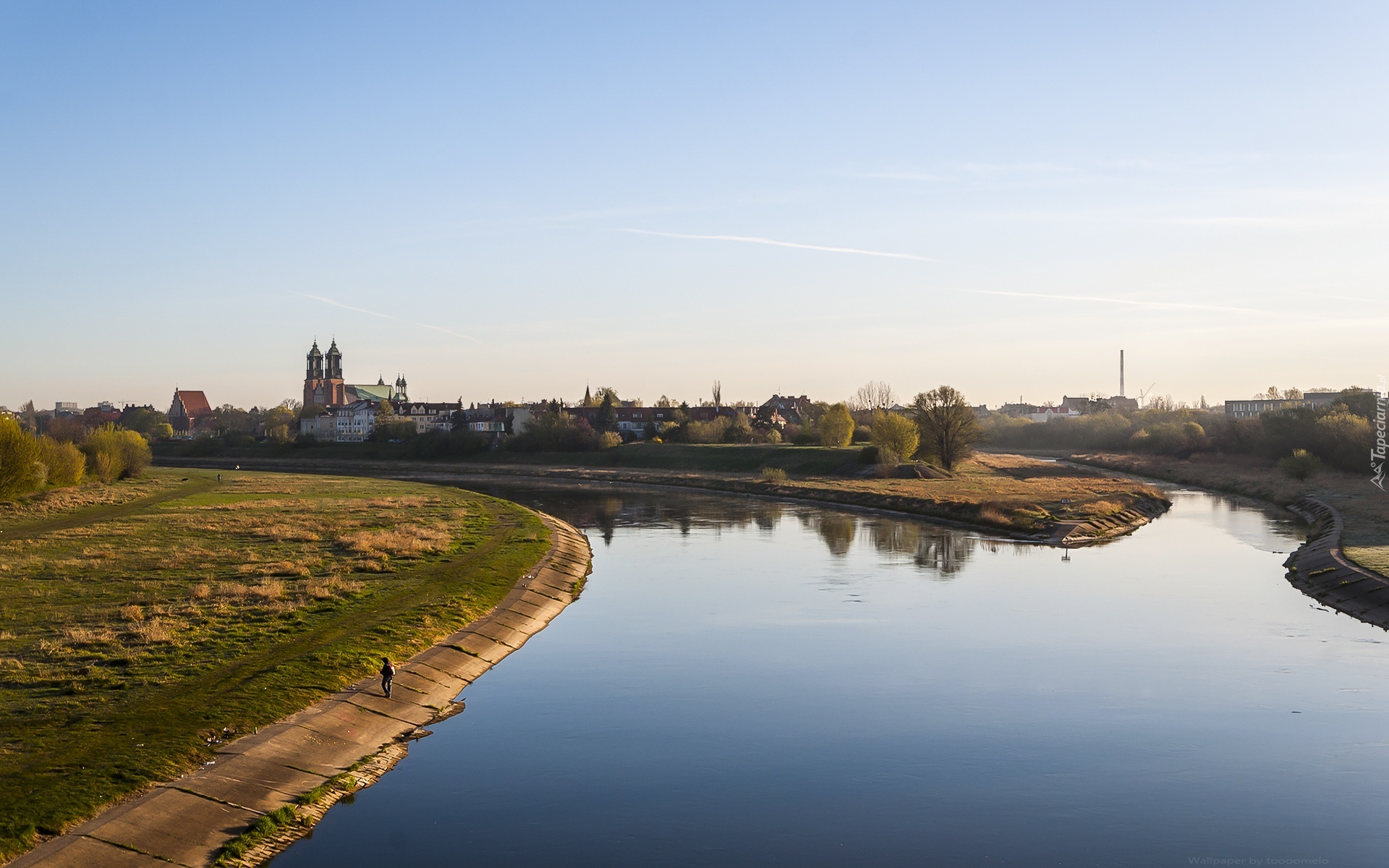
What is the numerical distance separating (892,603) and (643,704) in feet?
50.4

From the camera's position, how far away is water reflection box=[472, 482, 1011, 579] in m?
53.6

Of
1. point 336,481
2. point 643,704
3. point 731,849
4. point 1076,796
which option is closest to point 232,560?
point 643,704

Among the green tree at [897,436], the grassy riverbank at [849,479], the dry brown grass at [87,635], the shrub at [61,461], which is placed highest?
the green tree at [897,436]

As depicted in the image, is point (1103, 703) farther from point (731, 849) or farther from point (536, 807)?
point (536, 807)

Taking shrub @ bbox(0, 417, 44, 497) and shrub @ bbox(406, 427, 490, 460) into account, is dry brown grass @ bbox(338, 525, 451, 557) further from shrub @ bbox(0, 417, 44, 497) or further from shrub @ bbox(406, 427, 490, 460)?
shrub @ bbox(406, 427, 490, 460)

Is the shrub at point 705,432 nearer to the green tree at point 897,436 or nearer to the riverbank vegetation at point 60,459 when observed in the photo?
the green tree at point 897,436

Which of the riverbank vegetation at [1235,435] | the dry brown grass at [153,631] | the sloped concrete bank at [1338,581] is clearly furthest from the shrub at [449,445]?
the dry brown grass at [153,631]

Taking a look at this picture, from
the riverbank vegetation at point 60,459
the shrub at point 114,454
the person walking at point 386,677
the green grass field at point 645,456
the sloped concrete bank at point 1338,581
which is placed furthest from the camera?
the green grass field at point 645,456

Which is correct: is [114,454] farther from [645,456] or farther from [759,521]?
[759,521]

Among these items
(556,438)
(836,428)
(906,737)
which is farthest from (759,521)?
(556,438)

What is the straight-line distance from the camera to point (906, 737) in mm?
22188

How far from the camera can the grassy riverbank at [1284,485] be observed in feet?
157

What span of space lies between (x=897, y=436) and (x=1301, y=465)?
110 ft

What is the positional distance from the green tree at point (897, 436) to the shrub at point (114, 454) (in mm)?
67987
